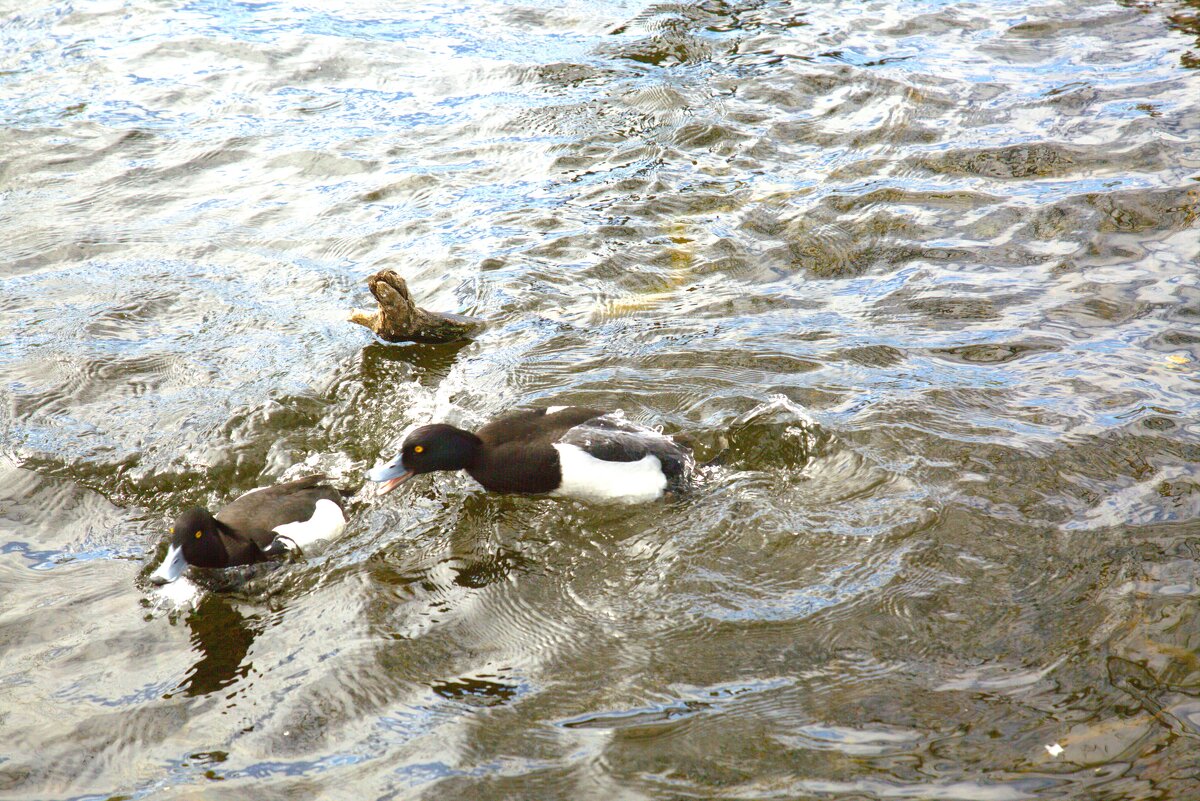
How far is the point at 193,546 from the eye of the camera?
5.19m

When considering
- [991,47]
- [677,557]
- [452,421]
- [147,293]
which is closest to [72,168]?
[147,293]

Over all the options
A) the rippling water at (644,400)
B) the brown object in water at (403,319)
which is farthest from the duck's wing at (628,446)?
the brown object in water at (403,319)

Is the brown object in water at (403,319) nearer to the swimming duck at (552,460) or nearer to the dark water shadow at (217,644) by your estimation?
the swimming duck at (552,460)

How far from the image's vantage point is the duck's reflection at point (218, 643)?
478cm

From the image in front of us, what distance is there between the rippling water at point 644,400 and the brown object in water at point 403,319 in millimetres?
142

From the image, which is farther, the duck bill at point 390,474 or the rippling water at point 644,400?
the duck bill at point 390,474

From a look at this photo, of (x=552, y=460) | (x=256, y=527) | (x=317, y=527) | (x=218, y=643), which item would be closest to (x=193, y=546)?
(x=256, y=527)

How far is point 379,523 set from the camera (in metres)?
5.89

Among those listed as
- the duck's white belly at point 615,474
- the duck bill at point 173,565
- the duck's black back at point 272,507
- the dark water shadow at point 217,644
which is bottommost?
the dark water shadow at point 217,644

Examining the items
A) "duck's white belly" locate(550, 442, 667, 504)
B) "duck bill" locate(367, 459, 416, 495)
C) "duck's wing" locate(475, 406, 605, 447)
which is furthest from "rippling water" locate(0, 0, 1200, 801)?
"duck's wing" locate(475, 406, 605, 447)

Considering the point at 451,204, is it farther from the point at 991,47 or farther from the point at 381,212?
the point at 991,47

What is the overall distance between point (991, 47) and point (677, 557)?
883 centimetres

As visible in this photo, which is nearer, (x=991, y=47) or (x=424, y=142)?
(x=424, y=142)

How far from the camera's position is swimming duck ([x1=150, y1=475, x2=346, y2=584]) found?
5188 millimetres
